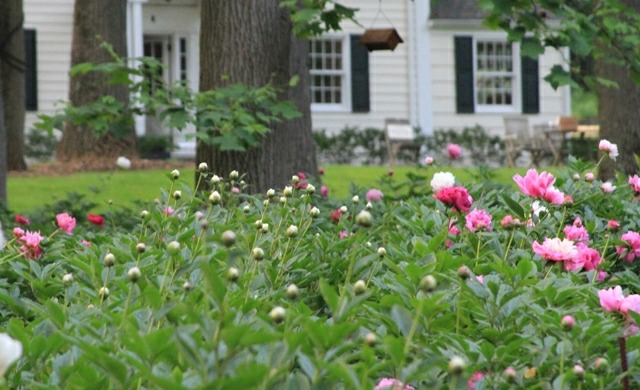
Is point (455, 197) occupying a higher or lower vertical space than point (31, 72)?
lower

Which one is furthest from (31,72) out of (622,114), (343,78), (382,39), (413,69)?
(382,39)

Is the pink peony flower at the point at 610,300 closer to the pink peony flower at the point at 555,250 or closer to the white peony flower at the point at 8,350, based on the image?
the pink peony flower at the point at 555,250

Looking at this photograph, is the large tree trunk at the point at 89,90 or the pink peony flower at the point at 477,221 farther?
the large tree trunk at the point at 89,90

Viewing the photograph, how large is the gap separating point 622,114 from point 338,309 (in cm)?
900

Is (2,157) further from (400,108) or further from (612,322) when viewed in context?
(400,108)

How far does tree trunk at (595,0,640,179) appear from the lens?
10.3 m

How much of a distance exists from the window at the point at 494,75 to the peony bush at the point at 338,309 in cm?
2134

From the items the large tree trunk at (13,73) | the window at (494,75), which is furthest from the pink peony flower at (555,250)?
the window at (494,75)

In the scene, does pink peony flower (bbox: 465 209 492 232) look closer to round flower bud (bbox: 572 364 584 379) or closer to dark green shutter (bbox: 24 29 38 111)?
round flower bud (bbox: 572 364 584 379)

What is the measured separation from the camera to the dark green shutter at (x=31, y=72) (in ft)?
73.4

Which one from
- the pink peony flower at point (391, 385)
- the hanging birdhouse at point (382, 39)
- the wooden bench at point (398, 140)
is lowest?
the pink peony flower at point (391, 385)

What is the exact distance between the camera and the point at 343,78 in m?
24.3

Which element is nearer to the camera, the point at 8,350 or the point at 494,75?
the point at 8,350

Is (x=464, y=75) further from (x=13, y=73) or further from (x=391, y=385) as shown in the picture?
(x=391, y=385)
